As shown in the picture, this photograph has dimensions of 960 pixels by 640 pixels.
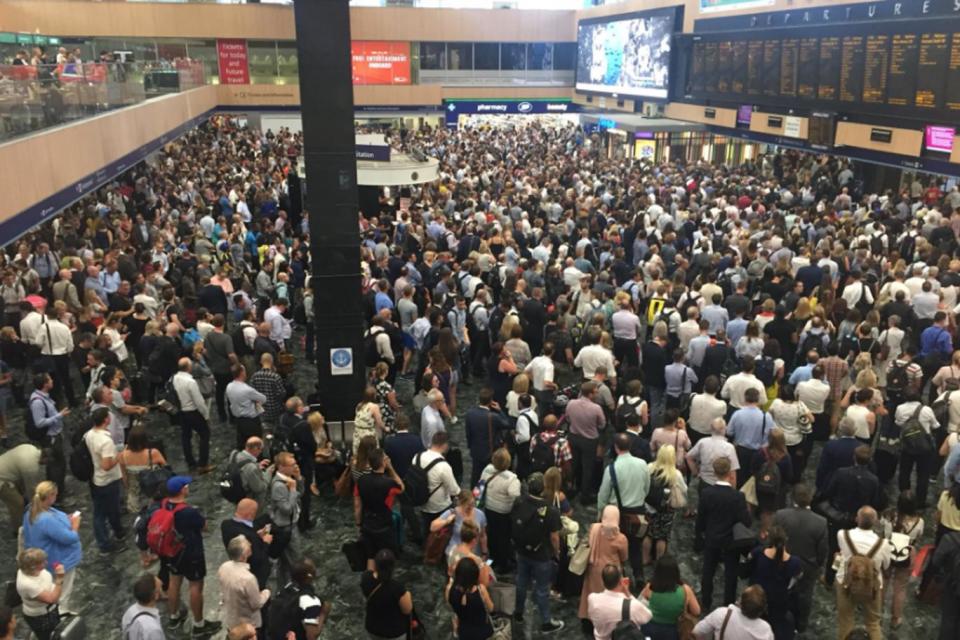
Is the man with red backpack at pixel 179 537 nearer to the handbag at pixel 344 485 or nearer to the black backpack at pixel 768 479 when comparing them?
the handbag at pixel 344 485

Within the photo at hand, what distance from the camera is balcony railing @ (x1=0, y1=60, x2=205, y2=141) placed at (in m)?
10.5

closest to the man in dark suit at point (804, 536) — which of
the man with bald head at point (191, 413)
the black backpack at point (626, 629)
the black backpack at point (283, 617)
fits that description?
the black backpack at point (626, 629)

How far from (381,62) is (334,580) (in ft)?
112

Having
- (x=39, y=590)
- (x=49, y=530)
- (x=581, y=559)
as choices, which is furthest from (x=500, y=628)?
(x=49, y=530)

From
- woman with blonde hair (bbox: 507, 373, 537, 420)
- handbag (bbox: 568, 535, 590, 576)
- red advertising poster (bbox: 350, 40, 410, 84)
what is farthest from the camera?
red advertising poster (bbox: 350, 40, 410, 84)

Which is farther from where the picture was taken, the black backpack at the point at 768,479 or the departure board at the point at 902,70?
the departure board at the point at 902,70

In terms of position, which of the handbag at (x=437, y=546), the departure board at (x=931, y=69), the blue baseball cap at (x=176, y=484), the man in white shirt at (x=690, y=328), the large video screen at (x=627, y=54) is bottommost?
the handbag at (x=437, y=546)

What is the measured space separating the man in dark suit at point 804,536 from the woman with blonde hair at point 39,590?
5.42m

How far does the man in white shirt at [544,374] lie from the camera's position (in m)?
8.60

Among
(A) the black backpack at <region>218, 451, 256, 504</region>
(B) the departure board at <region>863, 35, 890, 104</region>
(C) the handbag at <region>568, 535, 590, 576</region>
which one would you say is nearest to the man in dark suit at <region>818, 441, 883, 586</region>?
(C) the handbag at <region>568, 535, 590, 576</region>

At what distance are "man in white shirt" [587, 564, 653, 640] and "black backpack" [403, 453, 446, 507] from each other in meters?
2.15

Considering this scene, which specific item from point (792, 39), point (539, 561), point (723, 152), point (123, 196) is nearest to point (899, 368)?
point (539, 561)

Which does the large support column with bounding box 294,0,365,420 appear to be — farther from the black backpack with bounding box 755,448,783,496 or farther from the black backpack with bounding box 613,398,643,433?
the black backpack with bounding box 755,448,783,496

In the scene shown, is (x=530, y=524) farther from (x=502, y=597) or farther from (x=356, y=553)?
(x=356, y=553)
